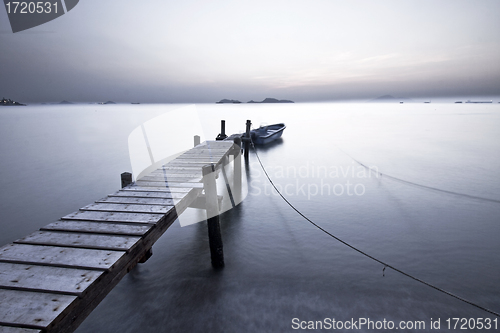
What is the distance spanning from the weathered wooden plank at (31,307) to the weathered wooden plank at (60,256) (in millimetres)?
412

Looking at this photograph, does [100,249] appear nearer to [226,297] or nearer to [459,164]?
A: [226,297]

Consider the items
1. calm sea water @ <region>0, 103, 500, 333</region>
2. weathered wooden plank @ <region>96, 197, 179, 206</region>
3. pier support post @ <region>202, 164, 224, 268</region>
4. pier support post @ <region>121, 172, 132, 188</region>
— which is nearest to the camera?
weathered wooden plank @ <region>96, 197, 179, 206</region>

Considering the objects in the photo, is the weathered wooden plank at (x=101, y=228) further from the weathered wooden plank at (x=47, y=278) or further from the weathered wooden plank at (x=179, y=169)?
the weathered wooden plank at (x=179, y=169)

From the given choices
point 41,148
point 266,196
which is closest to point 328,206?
point 266,196

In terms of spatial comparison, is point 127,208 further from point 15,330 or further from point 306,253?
point 306,253

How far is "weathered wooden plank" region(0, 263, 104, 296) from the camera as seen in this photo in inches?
90.7

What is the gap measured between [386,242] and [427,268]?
129cm

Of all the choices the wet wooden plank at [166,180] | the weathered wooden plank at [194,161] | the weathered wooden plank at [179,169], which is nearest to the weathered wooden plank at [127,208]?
the wet wooden plank at [166,180]

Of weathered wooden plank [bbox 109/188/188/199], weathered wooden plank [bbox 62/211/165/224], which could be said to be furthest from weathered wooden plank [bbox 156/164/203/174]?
weathered wooden plank [bbox 62/211/165/224]

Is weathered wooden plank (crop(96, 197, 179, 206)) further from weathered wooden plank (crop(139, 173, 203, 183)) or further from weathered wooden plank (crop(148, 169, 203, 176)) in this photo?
weathered wooden plank (crop(148, 169, 203, 176))

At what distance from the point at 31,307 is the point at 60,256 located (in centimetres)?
81

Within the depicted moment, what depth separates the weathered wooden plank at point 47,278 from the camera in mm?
2303

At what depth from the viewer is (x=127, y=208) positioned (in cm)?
423

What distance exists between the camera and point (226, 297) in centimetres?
499
